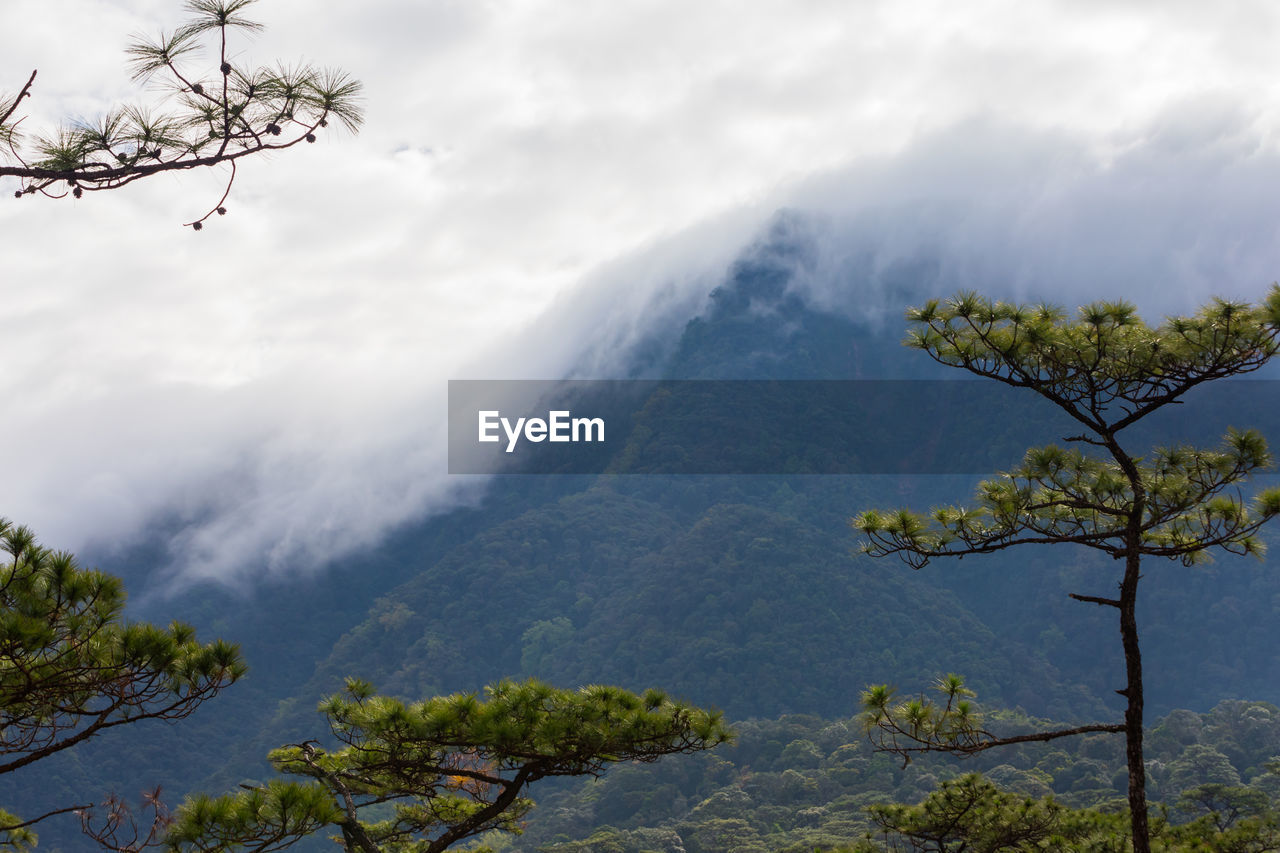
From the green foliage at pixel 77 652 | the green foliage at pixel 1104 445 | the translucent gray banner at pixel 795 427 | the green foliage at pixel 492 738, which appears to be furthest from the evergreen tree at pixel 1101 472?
the translucent gray banner at pixel 795 427

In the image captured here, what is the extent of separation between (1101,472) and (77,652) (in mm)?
6499

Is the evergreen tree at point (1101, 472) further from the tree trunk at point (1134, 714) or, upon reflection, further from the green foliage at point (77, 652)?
the green foliage at point (77, 652)

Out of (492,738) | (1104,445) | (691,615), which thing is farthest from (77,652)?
(691,615)

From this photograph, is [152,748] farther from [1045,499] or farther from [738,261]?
[738,261]

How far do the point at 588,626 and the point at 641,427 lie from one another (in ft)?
101

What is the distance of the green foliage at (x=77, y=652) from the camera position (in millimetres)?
4820

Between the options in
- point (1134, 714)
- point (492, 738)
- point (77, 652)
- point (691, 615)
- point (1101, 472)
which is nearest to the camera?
point (77, 652)

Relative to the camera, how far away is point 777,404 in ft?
370

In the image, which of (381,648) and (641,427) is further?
(641,427)

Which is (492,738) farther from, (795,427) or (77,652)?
(795,427)

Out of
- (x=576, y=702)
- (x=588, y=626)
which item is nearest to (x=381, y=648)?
(x=588, y=626)

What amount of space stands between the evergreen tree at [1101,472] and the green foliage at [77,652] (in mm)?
4235

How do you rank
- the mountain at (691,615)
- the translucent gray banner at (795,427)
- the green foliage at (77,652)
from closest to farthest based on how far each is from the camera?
1. the green foliage at (77,652)
2. the mountain at (691,615)
3. the translucent gray banner at (795,427)

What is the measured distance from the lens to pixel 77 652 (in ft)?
16.3
